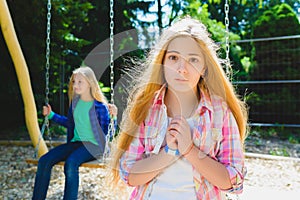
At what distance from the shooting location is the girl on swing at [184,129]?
96 cm

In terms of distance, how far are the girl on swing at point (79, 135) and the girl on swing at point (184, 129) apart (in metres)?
1.08

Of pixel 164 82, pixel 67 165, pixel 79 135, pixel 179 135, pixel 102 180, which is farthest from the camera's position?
pixel 102 180

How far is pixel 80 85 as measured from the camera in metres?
2.48

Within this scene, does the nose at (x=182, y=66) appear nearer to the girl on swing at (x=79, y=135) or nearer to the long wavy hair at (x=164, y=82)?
the long wavy hair at (x=164, y=82)

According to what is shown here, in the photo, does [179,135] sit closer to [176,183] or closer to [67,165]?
[176,183]

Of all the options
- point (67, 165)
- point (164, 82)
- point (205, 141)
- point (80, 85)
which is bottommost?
point (67, 165)

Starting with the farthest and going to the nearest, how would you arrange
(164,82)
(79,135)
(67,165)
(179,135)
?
(79,135), (67,165), (164,82), (179,135)

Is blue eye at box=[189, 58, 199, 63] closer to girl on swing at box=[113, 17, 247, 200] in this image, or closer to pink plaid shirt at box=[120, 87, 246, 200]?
girl on swing at box=[113, 17, 247, 200]

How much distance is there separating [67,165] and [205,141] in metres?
1.40

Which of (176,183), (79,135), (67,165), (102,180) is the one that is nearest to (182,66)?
(176,183)

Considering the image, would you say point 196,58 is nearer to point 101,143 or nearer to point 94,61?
point 101,143

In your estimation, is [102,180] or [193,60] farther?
[102,180]

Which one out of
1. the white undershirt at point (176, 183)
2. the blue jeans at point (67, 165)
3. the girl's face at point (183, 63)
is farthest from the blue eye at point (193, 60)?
the blue jeans at point (67, 165)

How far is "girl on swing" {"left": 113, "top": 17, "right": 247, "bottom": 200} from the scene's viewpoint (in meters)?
0.96
